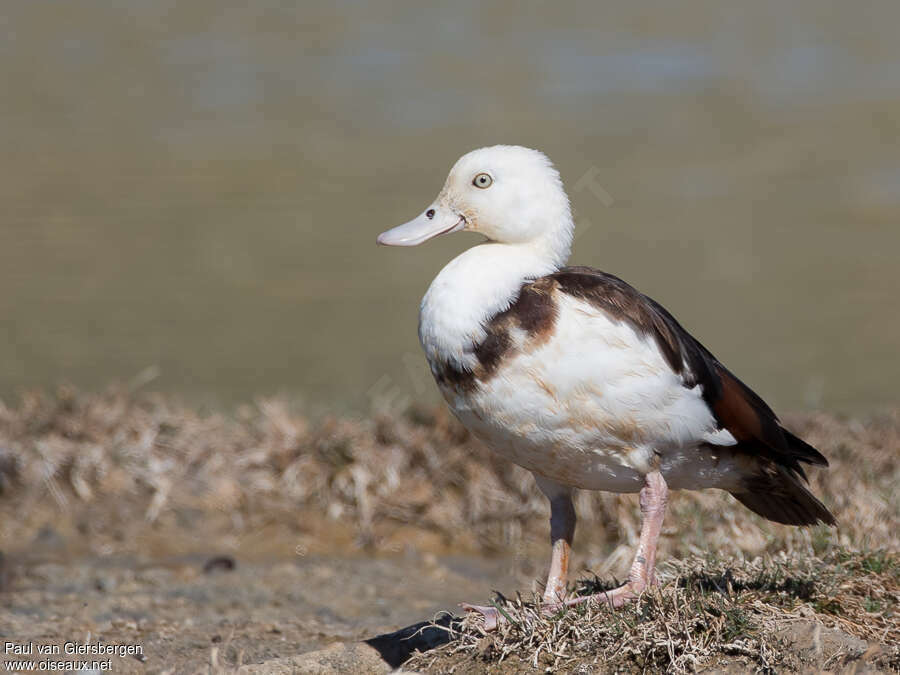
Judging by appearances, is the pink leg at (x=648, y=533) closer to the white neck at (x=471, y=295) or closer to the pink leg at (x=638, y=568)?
the pink leg at (x=638, y=568)

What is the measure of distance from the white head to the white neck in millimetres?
59

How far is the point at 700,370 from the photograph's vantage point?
507 cm

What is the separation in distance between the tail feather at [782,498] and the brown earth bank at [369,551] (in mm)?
178

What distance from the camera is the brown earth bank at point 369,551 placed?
4.70m

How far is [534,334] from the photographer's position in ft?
15.7

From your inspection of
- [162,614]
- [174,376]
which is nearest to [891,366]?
[174,376]

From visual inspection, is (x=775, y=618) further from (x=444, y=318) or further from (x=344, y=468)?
(x=344, y=468)

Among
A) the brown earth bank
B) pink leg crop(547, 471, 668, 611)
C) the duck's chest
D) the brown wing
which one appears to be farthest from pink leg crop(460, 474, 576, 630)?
the brown wing

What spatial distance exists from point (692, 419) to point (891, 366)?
366 inches

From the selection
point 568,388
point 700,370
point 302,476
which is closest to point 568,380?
point 568,388

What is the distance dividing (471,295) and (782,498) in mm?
1540

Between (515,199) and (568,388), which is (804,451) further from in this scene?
(515,199)

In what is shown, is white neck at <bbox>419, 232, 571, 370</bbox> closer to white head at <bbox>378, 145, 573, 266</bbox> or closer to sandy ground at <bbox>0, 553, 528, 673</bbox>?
white head at <bbox>378, 145, 573, 266</bbox>

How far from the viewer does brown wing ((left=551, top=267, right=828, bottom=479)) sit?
16.1 feet
